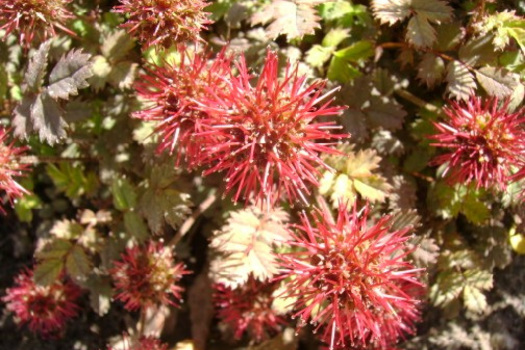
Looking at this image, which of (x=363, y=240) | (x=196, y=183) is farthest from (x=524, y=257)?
(x=196, y=183)

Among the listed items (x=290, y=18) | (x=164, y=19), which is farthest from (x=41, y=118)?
(x=290, y=18)

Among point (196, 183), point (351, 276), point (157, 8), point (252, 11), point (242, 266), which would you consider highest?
point (252, 11)

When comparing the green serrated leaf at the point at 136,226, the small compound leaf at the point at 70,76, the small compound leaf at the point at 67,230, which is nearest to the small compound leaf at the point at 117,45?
the small compound leaf at the point at 70,76

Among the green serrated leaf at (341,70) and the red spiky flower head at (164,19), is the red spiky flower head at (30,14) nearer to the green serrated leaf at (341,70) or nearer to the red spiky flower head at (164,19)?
the red spiky flower head at (164,19)

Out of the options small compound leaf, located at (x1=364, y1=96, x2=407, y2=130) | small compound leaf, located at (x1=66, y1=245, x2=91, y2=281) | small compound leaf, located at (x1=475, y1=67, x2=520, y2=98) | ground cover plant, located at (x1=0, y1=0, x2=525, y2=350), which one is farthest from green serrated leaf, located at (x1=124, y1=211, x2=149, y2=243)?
small compound leaf, located at (x1=475, y1=67, x2=520, y2=98)

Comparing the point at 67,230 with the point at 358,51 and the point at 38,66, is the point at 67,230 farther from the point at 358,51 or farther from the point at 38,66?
the point at 358,51

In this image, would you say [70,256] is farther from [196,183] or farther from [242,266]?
[242,266]
